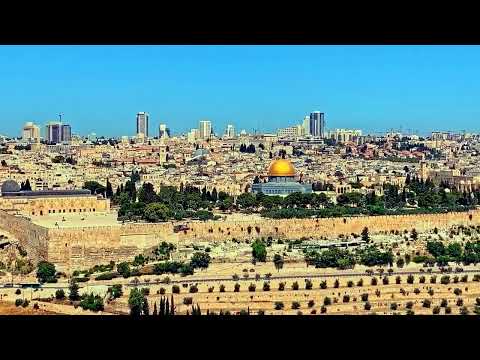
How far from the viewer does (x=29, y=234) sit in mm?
10000

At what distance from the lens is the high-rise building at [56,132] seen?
29.2m

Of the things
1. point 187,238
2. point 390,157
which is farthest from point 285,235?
point 390,157

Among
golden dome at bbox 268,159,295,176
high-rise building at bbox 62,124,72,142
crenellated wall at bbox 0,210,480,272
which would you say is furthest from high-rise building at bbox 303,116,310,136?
crenellated wall at bbox 0,210,480,272

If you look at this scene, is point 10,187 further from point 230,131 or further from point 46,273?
point 230,131

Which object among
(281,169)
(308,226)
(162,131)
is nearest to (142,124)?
(162,131)

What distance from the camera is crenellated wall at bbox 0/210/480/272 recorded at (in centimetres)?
933

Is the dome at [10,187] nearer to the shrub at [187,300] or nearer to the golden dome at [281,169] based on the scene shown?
the golden dome at [281,169]

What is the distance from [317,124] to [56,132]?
28.2 feet

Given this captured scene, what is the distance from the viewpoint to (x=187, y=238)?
10.5m

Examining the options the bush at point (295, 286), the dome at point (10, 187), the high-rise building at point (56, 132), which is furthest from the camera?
the high-rise building at point (56, 132)

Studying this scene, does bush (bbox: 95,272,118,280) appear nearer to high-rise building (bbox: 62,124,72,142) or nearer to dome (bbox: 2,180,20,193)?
dome (bbox: 2,180,20,193)

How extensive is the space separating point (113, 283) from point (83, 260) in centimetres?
158

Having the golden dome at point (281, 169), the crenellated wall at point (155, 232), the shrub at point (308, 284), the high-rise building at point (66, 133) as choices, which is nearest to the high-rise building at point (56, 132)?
the high-rise building at point (66, 133)

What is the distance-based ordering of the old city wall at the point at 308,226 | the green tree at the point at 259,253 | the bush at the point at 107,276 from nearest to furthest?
1. the bush at the point at 107,276
2. the green tree at the point at 259,253
3. the old city wall at the point at 308,226
